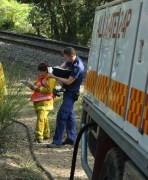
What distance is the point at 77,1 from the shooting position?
105 ft

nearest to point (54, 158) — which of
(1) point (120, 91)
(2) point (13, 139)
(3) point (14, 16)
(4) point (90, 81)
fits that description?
(2) point (13, 139)

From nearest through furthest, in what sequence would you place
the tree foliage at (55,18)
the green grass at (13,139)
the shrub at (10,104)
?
the green grass at (13,139), the shrub at (10,104), the tree foliage at (55,18)

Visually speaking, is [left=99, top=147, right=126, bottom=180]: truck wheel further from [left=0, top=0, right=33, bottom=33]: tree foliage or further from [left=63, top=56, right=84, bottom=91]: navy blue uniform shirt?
[left=0, top=0, right=33, bottom=33]: tree foliage

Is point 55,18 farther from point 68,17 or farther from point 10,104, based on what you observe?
point 10,104

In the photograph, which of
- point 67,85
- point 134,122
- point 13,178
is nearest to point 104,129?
point 134,122

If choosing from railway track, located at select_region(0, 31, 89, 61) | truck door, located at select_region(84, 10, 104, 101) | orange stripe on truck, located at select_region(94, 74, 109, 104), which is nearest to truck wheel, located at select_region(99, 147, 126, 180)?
orange stripe on truck, located at select_region(94, 74, 109, 104)

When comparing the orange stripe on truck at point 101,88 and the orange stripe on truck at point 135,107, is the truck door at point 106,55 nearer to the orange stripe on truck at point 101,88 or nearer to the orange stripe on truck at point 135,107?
the orange stripe on truck at point 101,88

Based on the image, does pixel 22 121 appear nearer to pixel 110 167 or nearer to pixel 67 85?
pixel 67 85

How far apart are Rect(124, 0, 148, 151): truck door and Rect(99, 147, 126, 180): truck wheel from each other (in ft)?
1.56

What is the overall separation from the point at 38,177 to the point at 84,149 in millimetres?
892

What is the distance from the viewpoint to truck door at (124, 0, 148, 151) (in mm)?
3654

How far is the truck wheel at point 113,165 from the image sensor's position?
14.5 feet

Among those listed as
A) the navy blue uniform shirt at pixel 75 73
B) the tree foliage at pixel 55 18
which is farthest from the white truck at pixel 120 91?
the tree foliage at pixel 55 18

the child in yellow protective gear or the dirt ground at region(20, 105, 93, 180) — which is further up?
the child in yellow protective gear
